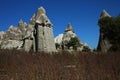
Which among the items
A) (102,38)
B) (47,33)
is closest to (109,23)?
(102,38)

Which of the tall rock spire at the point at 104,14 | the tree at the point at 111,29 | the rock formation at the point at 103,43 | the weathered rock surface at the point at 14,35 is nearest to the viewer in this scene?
the tree at the point at 111,29

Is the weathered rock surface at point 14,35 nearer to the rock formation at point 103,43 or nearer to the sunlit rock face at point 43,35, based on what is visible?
the rock formation at point 103,43

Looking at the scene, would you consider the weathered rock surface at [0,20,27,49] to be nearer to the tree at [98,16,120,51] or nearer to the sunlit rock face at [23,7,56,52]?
the tree at [98,16,120,51]

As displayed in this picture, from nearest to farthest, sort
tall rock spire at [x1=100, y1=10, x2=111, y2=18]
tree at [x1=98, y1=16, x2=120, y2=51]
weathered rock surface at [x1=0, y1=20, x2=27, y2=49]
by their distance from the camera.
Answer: tree at [x1=98, y1=16, x2=120, y2=51] < tall rock spire at [x1=100, y1=10, x2=111, y2=18] < weathered rock surface at [x1=0, y1=20, x2=27, y2=49]

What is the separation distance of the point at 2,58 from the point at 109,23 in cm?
4142

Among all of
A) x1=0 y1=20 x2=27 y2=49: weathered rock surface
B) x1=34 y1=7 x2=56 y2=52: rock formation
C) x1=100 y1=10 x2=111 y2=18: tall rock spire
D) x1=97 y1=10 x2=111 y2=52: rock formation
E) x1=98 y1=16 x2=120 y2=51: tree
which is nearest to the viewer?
x1=34 y1=7 x2=56 y2=52: rock formation

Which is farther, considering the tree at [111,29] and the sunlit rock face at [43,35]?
the tree at [111,29]

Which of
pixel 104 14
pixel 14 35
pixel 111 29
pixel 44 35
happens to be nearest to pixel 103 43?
pixel 111 29

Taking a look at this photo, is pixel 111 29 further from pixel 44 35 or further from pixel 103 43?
pixel 44 35

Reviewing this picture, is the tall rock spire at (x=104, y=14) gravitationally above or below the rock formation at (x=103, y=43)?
above

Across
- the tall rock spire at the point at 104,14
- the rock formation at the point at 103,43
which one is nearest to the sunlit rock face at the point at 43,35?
the rock formation at the point at 103,43

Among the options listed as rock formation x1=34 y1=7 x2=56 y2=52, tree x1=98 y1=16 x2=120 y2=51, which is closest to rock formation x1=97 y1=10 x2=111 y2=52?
tree x1=98 y1=16 x2=120 y2=51

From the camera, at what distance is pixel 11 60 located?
630cm

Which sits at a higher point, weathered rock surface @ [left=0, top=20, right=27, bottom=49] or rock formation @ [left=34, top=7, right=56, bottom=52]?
weathered rock surface @ [left=0, top=20, right=27, bottom=49]
